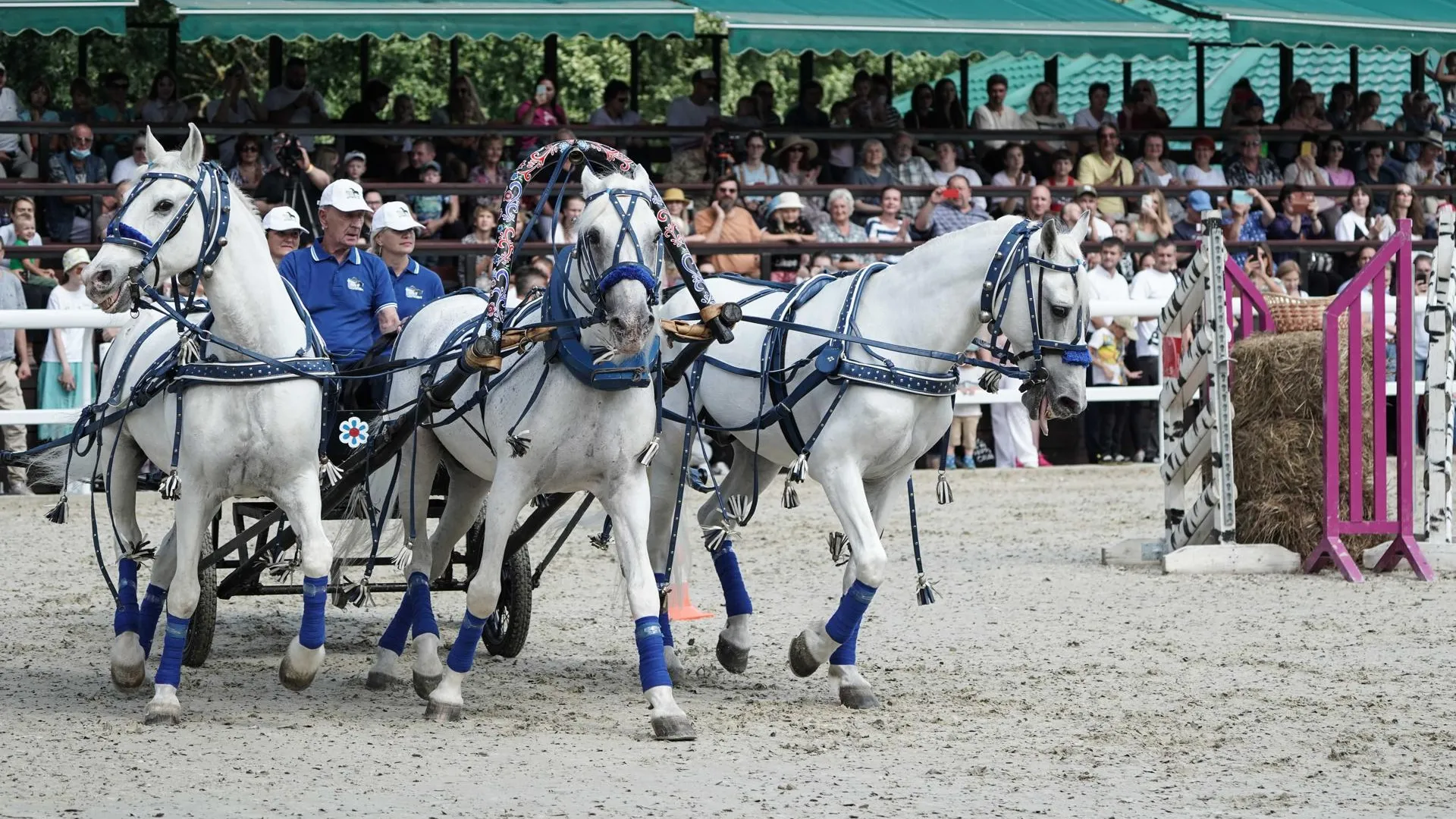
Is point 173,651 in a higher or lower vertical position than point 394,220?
lower

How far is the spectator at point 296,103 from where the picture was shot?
677 inches

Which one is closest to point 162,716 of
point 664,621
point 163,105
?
point 664,621

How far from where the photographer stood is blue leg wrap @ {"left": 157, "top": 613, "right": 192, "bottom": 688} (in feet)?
21.4

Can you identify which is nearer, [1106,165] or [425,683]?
[425,683]

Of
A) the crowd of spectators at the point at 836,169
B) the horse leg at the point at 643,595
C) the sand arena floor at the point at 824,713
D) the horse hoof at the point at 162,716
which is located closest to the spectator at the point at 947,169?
the crowd of spectators at the point at 836,169

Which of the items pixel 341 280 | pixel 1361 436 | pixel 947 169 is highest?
pixel 947 169

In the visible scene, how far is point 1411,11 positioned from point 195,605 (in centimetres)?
1757

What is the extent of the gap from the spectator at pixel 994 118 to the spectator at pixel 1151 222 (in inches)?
83.4

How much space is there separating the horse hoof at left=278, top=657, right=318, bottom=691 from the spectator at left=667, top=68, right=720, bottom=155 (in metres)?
11.4

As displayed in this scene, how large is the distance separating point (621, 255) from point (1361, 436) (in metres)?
5.53

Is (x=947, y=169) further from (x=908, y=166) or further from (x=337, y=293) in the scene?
(x=337, y=293)

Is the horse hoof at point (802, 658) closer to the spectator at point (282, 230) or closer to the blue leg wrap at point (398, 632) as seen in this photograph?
the blue leg wrap at point (398, 632)

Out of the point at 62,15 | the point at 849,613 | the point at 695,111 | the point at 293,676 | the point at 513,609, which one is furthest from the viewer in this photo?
the point at 695,111

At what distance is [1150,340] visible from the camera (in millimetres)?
15391
